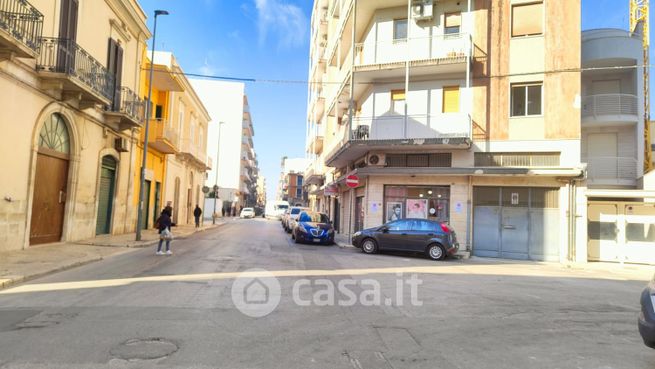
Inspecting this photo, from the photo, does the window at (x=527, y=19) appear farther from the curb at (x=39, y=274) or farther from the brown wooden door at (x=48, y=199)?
the brown wooden door at (x=48, y=199)

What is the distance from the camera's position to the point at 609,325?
6.72 metres

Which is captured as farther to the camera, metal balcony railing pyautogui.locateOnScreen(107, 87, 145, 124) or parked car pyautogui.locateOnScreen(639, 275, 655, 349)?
metal balcony railing pyautogui.locateOnScreen(107, 87, 145, 124)

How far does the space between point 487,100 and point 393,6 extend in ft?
23.0

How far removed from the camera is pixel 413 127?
2006cm

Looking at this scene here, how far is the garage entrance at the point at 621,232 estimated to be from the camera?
685 inches

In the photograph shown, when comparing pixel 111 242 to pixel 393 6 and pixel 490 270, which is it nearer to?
pixel 490 270

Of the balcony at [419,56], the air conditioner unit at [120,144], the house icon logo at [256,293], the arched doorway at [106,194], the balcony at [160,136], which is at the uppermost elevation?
the balcony at [419,56]

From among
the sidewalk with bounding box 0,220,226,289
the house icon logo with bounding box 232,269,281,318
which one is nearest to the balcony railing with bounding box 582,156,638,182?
the house icon logo with bounding box 232,269,281,318

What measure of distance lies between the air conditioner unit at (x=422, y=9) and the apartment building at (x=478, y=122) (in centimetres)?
5

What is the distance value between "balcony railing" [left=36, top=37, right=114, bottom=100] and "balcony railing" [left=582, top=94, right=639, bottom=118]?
2206 cm

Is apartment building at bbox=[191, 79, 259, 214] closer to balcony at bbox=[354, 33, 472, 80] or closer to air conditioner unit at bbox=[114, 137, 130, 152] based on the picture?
air conditioner unit at bbox=[114, 137, 130, 152]

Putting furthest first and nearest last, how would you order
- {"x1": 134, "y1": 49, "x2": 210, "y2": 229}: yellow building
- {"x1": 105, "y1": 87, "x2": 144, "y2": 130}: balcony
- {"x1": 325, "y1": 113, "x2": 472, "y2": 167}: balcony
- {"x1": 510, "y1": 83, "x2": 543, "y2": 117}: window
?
{"x1": 134, "y1": 49, "x2": 210, "y2": 229}: yellow building, {"x1": 510, "y1": 83, "x2": 543, "y2": 117}: window, {"x1": 325, "y1": 113, "x2": 472, "y2": 167}: balcony, {"x1": 105, "y1": 87, "x2": 144, "y2": 130}: balcony

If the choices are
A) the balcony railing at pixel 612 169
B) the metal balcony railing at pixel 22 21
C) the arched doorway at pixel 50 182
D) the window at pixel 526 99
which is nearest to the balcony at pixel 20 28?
the metal balcony railing at pixel 22 21

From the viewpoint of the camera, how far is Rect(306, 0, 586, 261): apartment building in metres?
18.6
